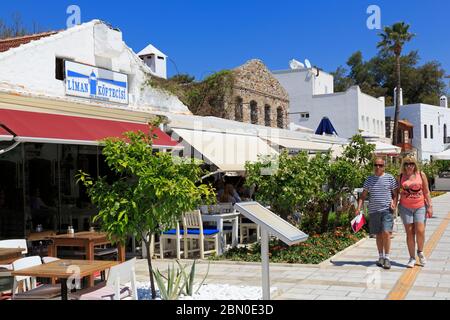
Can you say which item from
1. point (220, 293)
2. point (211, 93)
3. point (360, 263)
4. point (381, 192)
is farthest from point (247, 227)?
point (211, 93)

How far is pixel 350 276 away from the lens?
799 cm

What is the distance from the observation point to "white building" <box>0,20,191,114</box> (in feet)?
34.4

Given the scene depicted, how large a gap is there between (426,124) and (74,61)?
145 ft

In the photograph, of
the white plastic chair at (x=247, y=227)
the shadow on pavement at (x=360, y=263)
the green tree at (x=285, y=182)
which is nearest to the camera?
the shadow on pavement at (x=360, y=263)

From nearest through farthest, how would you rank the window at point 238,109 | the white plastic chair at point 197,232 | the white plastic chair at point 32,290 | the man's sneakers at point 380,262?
the white plastic chair at point 32,290 → the man's sneakers at point 380,262 → the white plastic chair at point 197,232 → the window at point 238,109

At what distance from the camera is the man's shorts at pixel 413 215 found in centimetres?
851

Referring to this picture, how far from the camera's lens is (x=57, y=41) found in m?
11.5

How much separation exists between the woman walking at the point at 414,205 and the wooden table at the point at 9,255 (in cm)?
588

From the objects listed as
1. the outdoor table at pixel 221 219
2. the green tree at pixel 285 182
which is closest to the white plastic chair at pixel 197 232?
the outdoor table at pixel 221 219

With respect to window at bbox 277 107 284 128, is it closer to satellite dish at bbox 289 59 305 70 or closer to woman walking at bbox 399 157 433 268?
satellite dish at bbox 289 59 305 70

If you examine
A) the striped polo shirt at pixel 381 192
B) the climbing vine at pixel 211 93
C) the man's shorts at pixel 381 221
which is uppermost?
the climbing vine at pixel 211 93

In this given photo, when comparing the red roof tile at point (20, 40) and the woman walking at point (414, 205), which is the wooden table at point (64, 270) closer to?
the woman walking at point (414, 205)
